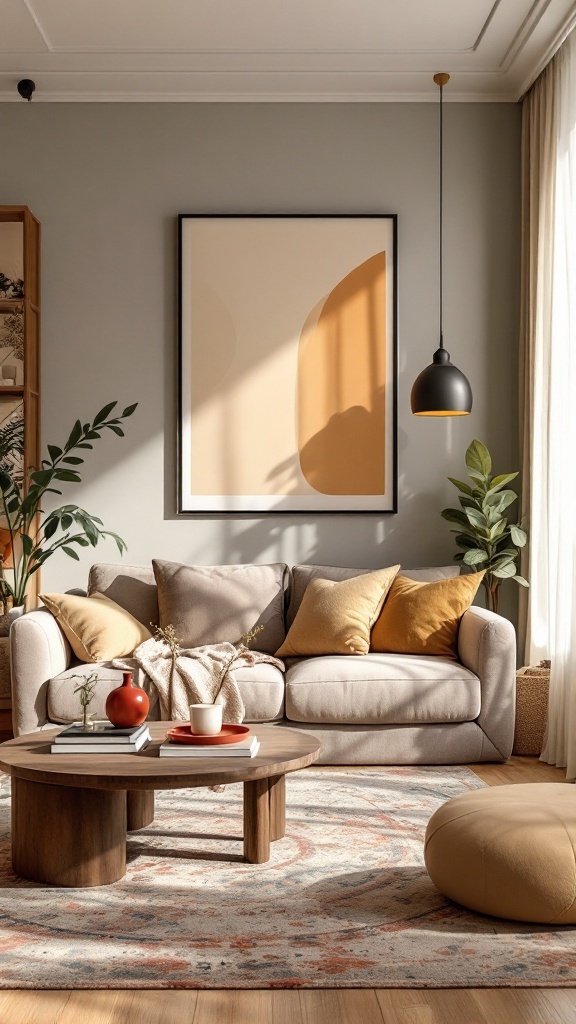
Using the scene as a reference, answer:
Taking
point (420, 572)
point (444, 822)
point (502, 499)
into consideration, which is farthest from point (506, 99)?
point (444, 822)

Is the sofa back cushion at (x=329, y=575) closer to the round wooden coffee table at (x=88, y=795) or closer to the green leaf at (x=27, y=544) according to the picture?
the green leaf at (x=27, y=544)

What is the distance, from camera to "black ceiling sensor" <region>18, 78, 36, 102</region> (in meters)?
4.84

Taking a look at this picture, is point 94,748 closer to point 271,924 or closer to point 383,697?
point 271,924

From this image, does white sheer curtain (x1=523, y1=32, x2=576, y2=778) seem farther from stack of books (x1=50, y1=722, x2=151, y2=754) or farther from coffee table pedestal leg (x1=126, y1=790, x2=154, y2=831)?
stack of books (x1=50, y1=722, x2=151, y2=754)

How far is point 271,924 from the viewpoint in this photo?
2410mm

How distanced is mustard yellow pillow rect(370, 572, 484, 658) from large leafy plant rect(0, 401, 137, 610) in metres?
1.38

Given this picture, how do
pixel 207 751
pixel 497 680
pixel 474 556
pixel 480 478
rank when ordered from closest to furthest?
1. pixel 207 751
2. pixel 497 680
3. pixel 474 556
4. pixel 480 478

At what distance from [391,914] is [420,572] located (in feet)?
7.86

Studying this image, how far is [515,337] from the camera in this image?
5121 millimetres

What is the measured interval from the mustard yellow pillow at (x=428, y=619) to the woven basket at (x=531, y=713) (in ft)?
1.21

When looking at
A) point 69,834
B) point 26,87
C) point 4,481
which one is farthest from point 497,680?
point 26,87

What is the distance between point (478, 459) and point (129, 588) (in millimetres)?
1817

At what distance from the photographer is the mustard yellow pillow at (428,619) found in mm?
4387

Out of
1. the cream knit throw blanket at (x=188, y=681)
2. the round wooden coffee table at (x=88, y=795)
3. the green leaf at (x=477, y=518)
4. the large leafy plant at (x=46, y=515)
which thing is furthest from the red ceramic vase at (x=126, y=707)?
the green leaf at (x=477, y=518)
